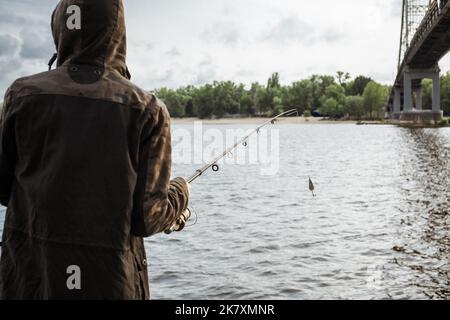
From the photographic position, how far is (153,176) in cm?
253

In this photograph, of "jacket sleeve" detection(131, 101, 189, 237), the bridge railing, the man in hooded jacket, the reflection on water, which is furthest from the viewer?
the bridge railing

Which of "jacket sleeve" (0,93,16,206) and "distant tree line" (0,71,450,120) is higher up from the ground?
"distant tree line" (0,71,450,120)

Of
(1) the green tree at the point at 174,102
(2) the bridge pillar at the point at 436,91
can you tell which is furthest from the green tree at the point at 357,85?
(2) the bridge pillar at the point at 436,91

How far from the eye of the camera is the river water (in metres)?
8.25

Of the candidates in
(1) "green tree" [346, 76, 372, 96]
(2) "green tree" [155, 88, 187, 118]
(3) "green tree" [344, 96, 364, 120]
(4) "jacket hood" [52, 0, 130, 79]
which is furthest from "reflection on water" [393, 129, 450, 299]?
(2) "green tree" [155, 88, 187, 118]

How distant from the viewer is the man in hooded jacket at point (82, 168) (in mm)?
2398

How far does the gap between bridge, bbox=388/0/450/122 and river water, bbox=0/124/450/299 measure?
101 feet

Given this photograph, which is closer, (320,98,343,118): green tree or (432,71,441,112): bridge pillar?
(432,71,441,112): bridge pillar

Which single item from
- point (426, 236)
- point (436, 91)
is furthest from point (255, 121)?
point (426, 236)

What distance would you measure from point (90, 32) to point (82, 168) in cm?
61

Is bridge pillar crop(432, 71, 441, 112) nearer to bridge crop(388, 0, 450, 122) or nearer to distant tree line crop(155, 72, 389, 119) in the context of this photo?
bridge crop(388, 0, 450, 122)

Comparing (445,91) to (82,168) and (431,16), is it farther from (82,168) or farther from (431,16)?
(82,168)
